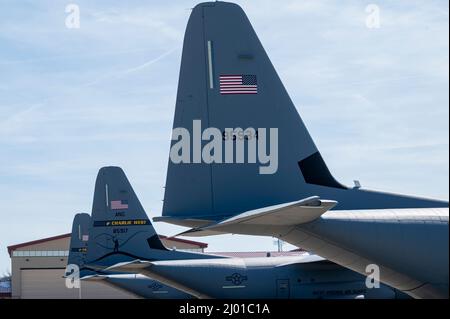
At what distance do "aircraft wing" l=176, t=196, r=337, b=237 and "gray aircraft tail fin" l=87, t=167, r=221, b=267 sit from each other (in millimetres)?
18216

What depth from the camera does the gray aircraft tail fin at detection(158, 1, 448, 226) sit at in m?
13.5

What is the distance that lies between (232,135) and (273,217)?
2.46 meters

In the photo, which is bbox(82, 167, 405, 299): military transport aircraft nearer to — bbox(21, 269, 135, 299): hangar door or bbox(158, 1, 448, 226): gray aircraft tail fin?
bbox(158, 1, 448, 226): gray aircraft tail fin

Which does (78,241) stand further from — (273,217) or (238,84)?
(273,217)

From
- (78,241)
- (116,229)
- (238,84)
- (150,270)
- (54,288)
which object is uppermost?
(238,84)

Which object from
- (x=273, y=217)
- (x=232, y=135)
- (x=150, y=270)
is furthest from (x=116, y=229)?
(x=273, y=217)

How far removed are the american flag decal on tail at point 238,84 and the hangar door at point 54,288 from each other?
1690 inches

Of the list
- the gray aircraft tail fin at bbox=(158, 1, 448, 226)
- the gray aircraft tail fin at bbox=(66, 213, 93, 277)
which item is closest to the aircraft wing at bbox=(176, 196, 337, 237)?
the gray aircraft tail fin at bbox=(158, 1, 448, 226)

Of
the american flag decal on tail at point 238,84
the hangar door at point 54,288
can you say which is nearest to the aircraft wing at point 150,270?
the american flag decal on tail at point 238,84

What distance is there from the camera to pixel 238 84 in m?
13.9

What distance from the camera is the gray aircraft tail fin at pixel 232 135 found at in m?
13.5

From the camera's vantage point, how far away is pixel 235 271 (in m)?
25.4

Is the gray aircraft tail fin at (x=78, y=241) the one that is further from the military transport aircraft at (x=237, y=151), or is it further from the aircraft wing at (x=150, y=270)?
the military transport aircraft at (x=237, y=151)
